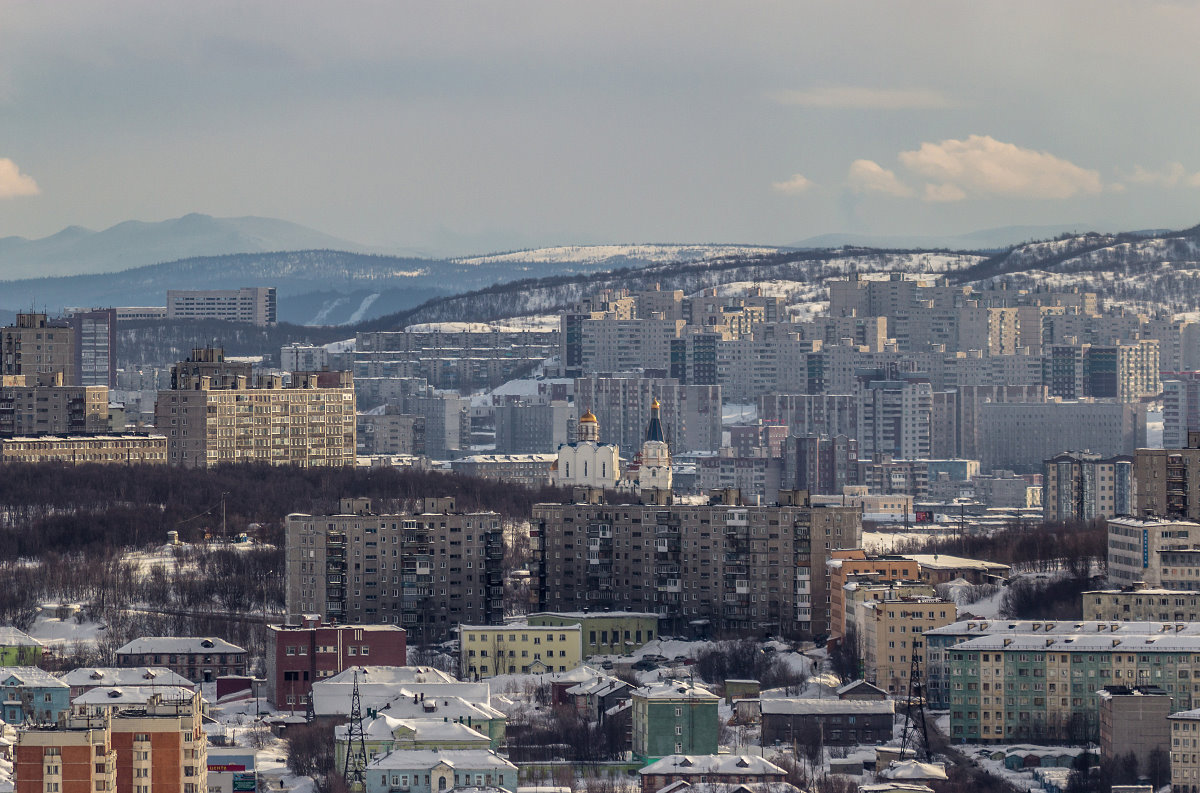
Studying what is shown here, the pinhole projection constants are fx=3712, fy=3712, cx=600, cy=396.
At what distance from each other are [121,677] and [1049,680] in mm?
16957

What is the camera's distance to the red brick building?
69312 mm

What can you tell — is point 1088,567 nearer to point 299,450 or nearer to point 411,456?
point 299,450

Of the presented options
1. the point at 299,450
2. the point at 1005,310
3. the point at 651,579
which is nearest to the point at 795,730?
the point at 651,579

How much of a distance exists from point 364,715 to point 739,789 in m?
8.75

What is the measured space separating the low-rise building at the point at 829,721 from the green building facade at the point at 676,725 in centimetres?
126

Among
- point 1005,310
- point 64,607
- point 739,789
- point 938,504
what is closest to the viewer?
point 739,789

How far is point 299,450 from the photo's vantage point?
385ft

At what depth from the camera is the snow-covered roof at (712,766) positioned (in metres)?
58.1

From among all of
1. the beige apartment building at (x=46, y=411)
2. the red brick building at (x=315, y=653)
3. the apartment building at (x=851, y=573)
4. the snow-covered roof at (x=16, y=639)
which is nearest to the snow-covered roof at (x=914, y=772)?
the red brick building at (x=315, y=653)

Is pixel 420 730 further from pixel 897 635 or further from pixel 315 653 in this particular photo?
pixel 897 635

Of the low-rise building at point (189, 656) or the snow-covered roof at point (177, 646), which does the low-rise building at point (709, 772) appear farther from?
the snow-covered roof at point (177, 646)

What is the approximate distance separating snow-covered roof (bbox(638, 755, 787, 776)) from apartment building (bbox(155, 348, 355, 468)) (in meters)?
53.8

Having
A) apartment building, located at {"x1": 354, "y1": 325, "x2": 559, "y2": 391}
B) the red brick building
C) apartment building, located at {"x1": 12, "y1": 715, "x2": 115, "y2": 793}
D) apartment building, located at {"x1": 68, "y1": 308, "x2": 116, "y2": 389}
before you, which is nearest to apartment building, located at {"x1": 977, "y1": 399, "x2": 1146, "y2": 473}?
apartment building, located at {"x1": 354, "y1": 325, "x2": 559, "y2": 391}

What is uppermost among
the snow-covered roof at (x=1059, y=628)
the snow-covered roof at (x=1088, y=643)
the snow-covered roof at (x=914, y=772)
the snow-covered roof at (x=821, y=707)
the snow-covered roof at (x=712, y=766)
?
the snow-covered roof at (x=1059, y=628)
